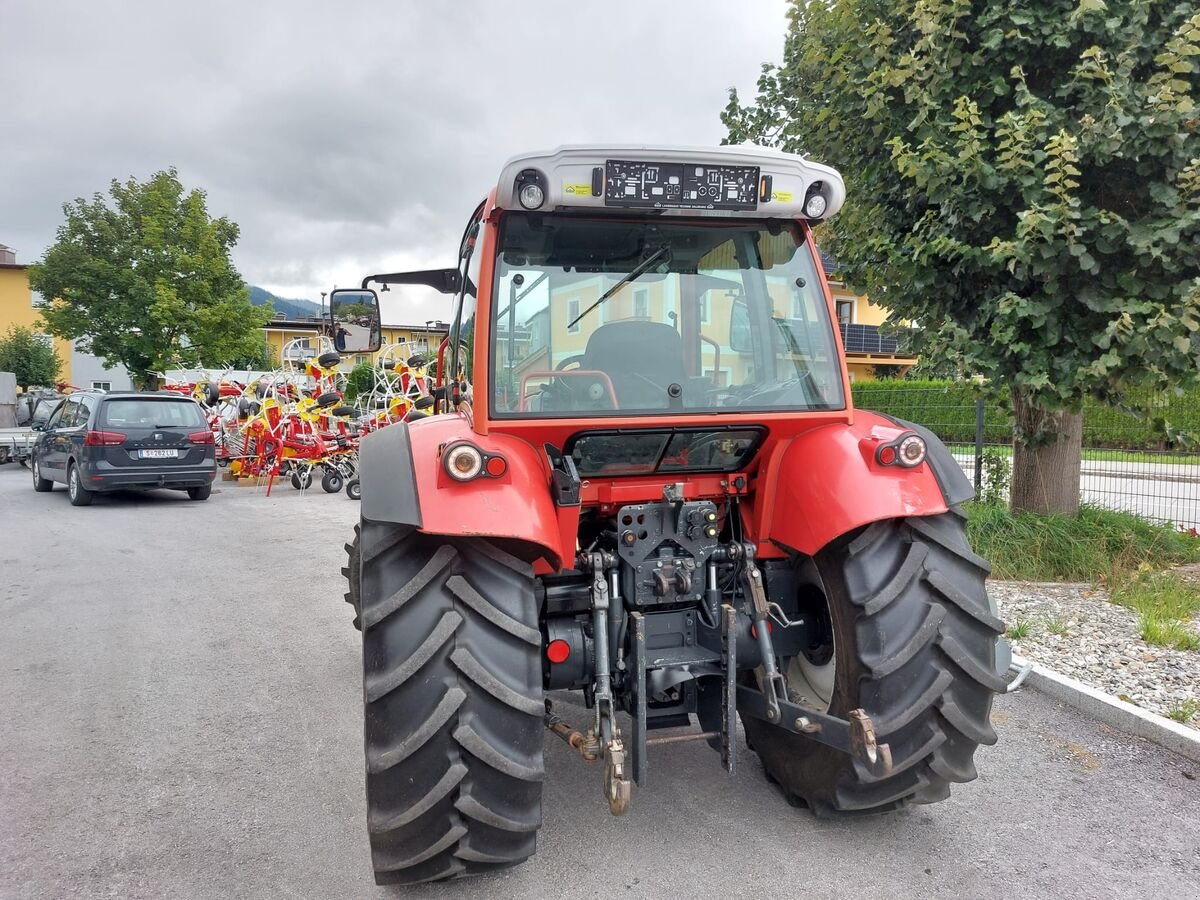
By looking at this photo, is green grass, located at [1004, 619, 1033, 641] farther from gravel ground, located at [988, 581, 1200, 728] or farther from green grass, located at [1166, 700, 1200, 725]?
green grass, located at [1166, 700, 1200, 725]

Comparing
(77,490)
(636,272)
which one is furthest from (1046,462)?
(77,490)

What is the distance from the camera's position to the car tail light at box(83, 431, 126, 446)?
472 inches

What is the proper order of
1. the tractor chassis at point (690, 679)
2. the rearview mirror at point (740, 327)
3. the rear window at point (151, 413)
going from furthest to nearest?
the rear window at point (151, 413)
the rearview mirror at point (740, 327)
the tractor chassis at point (690, 679)

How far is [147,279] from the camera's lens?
2547 centimetres

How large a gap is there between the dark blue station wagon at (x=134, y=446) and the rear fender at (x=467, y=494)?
11251mm

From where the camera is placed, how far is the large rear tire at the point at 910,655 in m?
2.68

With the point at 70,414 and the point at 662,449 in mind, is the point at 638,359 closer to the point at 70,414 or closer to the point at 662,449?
the point at 662,449

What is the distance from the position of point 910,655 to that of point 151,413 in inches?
505

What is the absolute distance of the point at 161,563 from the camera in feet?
26.8

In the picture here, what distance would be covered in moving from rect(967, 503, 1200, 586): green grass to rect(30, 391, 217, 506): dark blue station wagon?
36.9 ft

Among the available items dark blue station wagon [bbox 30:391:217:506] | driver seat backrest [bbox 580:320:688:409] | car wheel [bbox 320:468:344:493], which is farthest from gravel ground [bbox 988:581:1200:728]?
dark blue station wagon [bbox 30:391:217:506]

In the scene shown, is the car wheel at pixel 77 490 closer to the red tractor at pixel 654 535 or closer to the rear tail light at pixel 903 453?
the red tractor at pixel 654 535

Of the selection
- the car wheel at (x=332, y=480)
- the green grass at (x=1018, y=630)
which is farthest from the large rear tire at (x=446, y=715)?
Answer: the car wheel at (x=332, y=480)

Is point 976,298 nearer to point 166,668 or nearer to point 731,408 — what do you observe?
point 731,408
